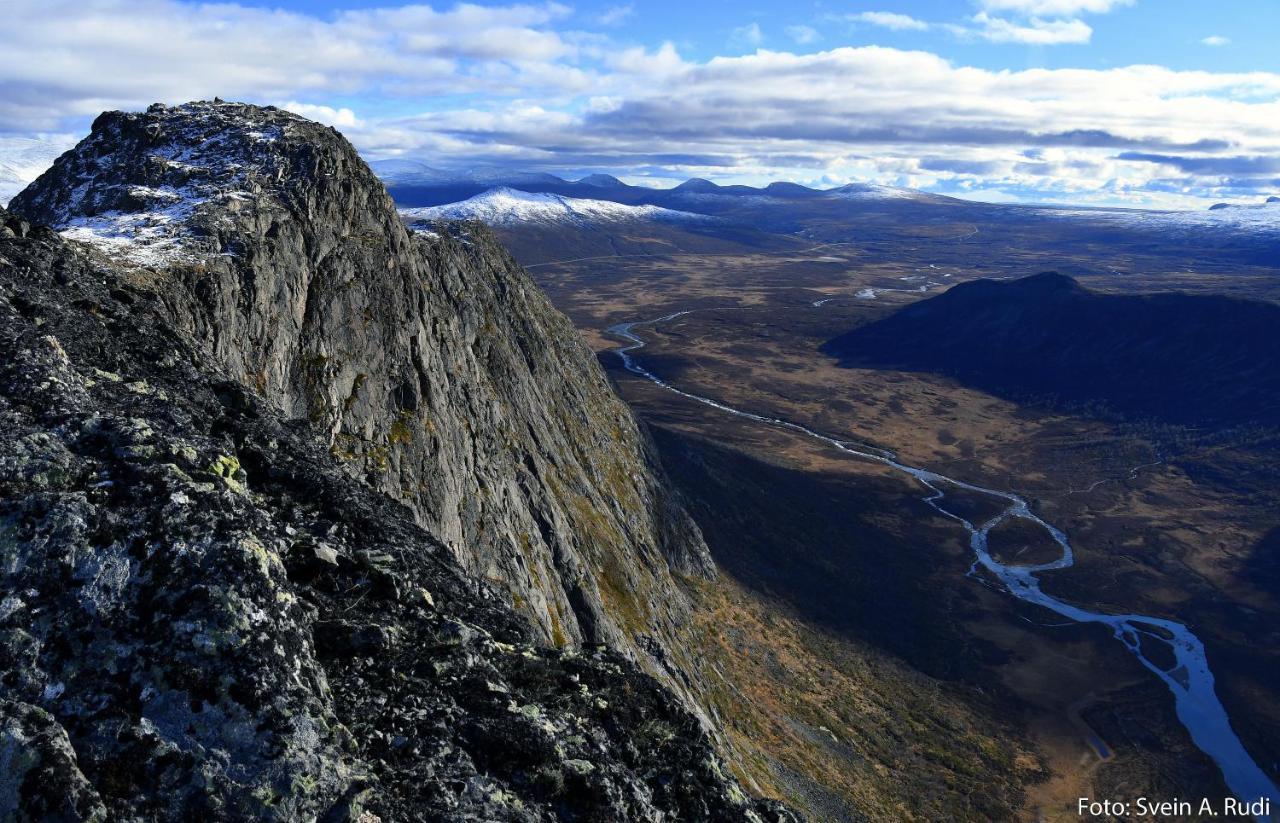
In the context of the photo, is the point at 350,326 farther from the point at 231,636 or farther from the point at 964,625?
the point at 964,625

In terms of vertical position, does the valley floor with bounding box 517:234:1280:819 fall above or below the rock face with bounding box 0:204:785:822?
below

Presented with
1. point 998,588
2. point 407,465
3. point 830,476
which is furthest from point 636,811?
point 830,476

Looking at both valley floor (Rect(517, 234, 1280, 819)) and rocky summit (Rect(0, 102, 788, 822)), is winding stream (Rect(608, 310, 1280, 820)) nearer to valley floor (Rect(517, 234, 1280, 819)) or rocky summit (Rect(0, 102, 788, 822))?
valley floor (Rect(517, 234, 1280, 819))

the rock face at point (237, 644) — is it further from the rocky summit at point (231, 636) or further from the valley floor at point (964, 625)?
Answer: the valley floor at point (964, 625)

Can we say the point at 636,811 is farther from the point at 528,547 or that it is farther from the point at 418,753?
the point at 528,547

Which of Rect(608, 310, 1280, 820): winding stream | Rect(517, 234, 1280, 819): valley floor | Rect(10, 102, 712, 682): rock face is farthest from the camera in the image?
Rect(608, 310, 1280, 820): winding stream

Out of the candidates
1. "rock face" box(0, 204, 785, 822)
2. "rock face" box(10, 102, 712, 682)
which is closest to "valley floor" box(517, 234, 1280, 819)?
"rock face" box(10, 102, 712, 682)

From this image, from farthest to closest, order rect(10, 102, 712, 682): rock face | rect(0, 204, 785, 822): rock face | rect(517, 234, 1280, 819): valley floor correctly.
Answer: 1. rect(517, 234, 1280, 819): valley floor
2. rect(10, 102, 712, 682): rock face
3. rect(0, 204, 785, 822): rock face

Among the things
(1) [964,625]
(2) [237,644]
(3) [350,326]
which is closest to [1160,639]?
(1) [964,625]
